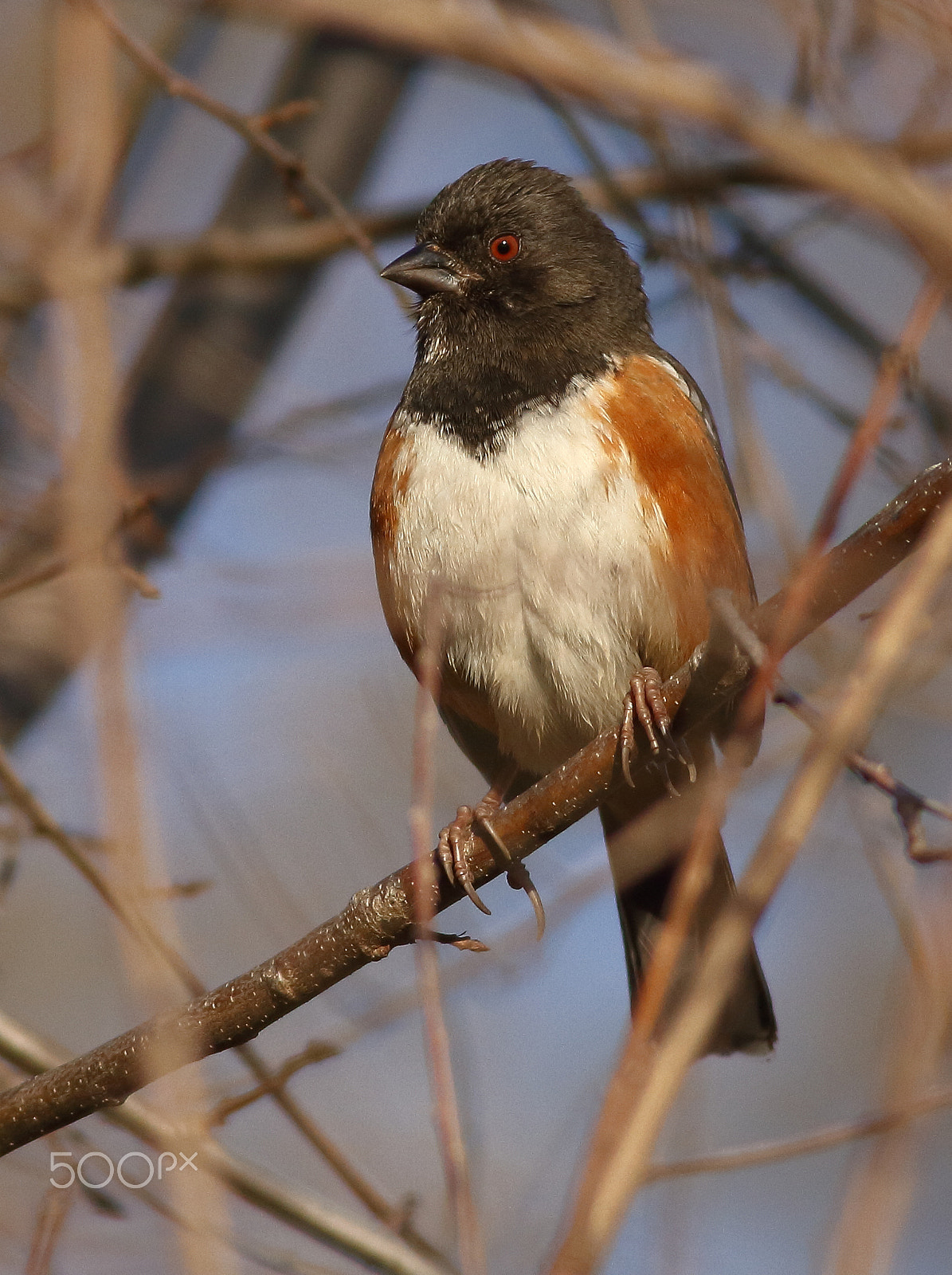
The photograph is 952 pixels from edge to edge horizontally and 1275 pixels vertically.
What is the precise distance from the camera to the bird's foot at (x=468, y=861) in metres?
2.58

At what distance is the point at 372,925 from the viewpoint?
2.26m

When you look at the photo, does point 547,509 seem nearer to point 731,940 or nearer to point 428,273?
point 428,273

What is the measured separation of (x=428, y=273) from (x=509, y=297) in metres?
0.19

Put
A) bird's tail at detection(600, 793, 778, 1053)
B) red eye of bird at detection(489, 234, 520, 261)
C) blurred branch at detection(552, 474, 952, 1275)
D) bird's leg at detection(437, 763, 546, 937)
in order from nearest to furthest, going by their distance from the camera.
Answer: blurred branch at detection(552, 474, 952, 1275)
bird's leg at detection(437, 763, 546, 937)
bird's tail at detection(600, 793, 778, 1053)
red eye of bird at detection(489, 234, 520, 261)

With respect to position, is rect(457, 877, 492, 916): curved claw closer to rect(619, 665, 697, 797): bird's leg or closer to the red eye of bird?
rect(619, 665, 697, 797): bird's leg

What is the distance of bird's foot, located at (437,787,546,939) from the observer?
2.58 meters

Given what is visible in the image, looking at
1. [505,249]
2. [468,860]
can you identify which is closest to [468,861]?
[468,860]

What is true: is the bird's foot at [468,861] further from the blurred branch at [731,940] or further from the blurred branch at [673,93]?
the blurred branch at [673,93]

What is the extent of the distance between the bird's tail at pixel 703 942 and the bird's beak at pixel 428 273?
123cm

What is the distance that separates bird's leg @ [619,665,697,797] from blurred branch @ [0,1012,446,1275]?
913 mm

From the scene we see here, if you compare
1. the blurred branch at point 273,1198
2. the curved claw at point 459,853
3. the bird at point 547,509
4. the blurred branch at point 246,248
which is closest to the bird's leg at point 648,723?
the bird at point 547,509

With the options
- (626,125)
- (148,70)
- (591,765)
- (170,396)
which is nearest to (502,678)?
(591,765)

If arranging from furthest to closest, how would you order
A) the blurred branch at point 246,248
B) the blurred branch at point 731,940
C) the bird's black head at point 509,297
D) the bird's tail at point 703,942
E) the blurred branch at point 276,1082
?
the blurred branch at point 246,248 → the bird's tail at point 703,942 → the bird's black head at point 509,297 → the blurred branch at point 276,1082 → the blurred branch at point 731,940

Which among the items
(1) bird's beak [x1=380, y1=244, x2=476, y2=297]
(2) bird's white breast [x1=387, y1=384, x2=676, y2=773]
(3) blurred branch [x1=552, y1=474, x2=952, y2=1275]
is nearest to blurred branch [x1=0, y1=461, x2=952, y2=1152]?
(2) bird's white breast [x1=387, y1=384, x2=676, y2=773]
